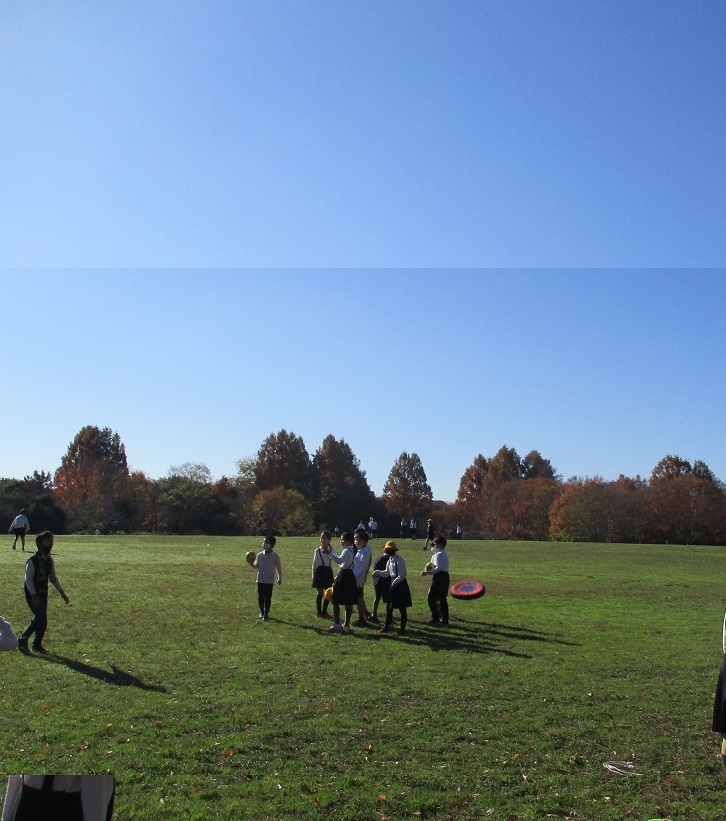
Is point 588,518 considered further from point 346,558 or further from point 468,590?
point 346,558

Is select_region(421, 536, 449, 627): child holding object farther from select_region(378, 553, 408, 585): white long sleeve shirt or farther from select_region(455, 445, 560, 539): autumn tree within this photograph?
select_region(455, 445, 560, 539): autumn tree

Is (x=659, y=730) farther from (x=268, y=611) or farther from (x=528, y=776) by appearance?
(x=268, y=611)

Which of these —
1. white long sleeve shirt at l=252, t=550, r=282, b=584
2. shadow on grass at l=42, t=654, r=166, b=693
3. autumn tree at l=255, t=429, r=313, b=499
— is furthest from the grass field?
autumn tree at l=255, t=429, r=313, b=499

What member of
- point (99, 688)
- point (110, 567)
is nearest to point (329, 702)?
point (99, 688)

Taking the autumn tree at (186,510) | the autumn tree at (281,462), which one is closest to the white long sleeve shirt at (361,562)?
the autumn tree at (186,510)

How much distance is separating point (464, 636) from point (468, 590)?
4275mm

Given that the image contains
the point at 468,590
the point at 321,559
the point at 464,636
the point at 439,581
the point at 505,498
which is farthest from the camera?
the point at 505,498

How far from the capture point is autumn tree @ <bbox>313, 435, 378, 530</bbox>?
9738 cm

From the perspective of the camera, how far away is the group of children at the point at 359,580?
16.2m

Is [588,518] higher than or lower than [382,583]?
higher

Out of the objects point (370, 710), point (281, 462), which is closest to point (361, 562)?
point (370, 710)

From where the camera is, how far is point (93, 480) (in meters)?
94.9

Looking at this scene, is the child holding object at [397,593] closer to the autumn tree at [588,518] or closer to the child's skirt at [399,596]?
the child's skirt at [399,596]

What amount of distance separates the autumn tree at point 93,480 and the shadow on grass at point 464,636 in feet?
210
